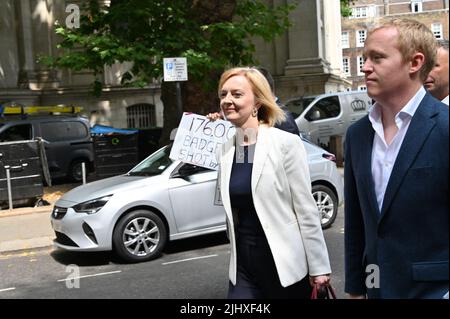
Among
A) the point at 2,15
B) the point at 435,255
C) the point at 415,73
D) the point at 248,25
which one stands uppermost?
the point at 2,15

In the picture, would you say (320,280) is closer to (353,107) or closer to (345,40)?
(353,107)

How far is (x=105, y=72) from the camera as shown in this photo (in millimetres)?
25781

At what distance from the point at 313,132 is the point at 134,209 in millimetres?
10567

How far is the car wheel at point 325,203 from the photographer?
9.66m

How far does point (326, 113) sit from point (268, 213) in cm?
1541

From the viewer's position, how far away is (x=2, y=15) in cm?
2427

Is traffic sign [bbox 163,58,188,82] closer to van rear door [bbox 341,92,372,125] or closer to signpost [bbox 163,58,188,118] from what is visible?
signpost [bbox 163,58,188,118]

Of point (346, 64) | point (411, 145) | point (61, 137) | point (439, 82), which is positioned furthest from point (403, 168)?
point (346, 64)

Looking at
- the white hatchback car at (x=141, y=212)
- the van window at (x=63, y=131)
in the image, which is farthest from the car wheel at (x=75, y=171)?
the white hatchback car at (x=141, y=212)

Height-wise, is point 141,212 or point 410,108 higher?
point 410,108

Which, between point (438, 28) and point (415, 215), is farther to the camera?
point (438, 28)

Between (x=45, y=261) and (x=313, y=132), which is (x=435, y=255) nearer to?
(x=45, y=261)

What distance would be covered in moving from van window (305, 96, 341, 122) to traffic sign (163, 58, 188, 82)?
284 inches

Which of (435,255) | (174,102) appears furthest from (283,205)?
(174,102)
